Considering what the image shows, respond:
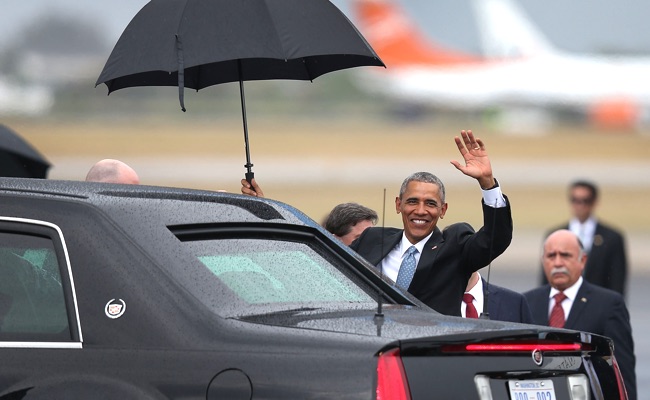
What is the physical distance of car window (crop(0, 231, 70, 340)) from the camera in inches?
186

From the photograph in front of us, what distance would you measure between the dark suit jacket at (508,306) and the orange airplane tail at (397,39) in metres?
70.2

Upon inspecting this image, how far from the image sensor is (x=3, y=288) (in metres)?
4.83

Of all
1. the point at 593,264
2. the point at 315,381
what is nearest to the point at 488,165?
the point at 315,381

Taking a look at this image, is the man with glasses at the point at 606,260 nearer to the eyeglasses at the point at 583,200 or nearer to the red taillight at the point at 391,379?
the eyeglasses at the point at 583,200

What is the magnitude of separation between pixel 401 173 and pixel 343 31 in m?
51.0

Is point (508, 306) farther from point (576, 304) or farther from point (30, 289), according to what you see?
point (30, 289)

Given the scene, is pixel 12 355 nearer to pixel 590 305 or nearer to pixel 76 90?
pixel 590 305

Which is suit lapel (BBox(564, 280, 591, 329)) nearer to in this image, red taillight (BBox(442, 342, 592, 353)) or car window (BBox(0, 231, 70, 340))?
red taillight (BBox(442, 342, 592, 353))

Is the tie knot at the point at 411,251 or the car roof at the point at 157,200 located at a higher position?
the car roof at the point at 157,200

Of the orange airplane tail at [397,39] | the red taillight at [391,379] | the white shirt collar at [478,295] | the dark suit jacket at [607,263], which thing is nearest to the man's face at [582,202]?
the dark suit jacket at [607,263]

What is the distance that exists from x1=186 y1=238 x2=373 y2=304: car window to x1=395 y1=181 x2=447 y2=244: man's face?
1261mm

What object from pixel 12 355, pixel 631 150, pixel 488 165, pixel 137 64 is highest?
pixel 631 150

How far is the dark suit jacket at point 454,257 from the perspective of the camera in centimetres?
632

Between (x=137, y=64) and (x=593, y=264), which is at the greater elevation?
(x=137, y=64)
